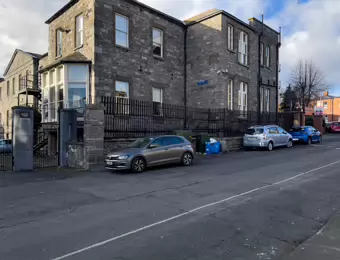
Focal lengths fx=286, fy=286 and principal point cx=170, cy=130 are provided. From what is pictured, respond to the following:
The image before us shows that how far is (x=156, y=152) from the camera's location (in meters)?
12.1

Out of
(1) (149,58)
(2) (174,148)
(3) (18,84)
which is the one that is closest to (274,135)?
(2) (174,148)

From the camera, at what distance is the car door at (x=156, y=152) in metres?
11.8

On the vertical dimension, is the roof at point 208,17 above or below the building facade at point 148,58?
above

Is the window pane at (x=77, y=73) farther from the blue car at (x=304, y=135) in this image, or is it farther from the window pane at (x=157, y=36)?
the blue car at (x=304, y=135)

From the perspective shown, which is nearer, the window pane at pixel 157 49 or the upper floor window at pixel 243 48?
the window pane at pixel 157 49

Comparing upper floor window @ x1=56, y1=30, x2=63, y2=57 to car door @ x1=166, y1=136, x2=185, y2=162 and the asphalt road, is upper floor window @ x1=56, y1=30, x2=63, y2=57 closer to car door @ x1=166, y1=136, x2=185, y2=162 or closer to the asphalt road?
car door @ x1=166, y1=136, x2=185, y2=162

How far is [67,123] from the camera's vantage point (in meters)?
14.3

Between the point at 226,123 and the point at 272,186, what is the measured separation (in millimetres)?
12416

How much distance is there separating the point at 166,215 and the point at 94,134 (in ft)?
26.2

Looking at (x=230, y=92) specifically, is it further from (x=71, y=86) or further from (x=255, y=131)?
(x=71, y=86)

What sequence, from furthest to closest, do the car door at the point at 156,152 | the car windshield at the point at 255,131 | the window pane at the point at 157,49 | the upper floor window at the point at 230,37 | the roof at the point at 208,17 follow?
the upper floor window at the point at 230,37 < the roof at the point at 208,17 < the window pane at the point at 157,49 < the car windshield at the point at 255,131 < the car door at the point at 156,152

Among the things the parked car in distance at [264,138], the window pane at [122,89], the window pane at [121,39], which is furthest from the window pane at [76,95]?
the parked car in distance at [264,138]

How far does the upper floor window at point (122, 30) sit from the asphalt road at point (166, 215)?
1070cm

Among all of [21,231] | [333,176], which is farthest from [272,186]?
[21,231]
